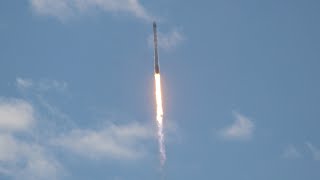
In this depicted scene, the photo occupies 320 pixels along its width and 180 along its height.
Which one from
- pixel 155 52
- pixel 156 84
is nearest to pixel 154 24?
pixel 155 52

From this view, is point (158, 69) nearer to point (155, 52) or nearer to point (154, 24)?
point (155, 52)

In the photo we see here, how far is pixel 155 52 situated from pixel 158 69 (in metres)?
2.39

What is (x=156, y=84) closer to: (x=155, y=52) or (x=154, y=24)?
(x=155, y=52)

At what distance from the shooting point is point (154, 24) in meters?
42.6

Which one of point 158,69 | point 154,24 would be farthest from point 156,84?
point 154,24

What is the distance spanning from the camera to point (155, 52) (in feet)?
142

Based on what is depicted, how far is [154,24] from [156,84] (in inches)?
329

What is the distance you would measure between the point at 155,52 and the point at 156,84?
178 inches

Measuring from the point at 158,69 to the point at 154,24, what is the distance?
6.18 meters

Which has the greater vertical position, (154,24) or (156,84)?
(154,24)

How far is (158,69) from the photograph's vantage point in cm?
4353

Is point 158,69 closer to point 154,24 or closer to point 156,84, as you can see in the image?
point 156,84

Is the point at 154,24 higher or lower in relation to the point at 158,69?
higher

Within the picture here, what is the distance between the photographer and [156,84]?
4431cm
